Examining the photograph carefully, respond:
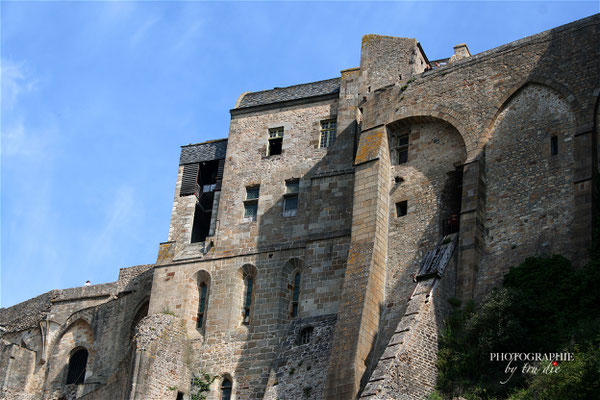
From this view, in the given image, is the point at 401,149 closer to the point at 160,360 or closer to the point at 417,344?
the point at 417,344

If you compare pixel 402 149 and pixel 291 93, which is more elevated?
pixel 291 93

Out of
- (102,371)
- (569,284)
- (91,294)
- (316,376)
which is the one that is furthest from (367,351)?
(91,294)

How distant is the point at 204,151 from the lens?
143ft

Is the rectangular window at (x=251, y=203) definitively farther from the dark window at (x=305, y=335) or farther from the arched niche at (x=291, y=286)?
the dark window at (x=305, y=335)

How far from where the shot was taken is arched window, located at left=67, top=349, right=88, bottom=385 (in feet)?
146

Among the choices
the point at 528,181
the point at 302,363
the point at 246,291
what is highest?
the point at 528,181

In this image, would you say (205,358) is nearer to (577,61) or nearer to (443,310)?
(443,310)

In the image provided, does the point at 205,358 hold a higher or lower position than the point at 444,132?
lower

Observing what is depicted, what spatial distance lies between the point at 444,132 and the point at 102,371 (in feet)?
54.7

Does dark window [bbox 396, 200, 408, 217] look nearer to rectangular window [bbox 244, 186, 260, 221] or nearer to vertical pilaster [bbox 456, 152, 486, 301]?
vertical pilaster [bbox 456, 152, 486, 301]

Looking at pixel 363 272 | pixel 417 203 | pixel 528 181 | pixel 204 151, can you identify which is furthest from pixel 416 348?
pixel 204 151

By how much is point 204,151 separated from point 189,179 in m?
1.29

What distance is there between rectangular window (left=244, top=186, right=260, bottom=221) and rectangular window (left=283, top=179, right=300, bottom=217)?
1139 millimetres

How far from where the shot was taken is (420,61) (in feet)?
133
